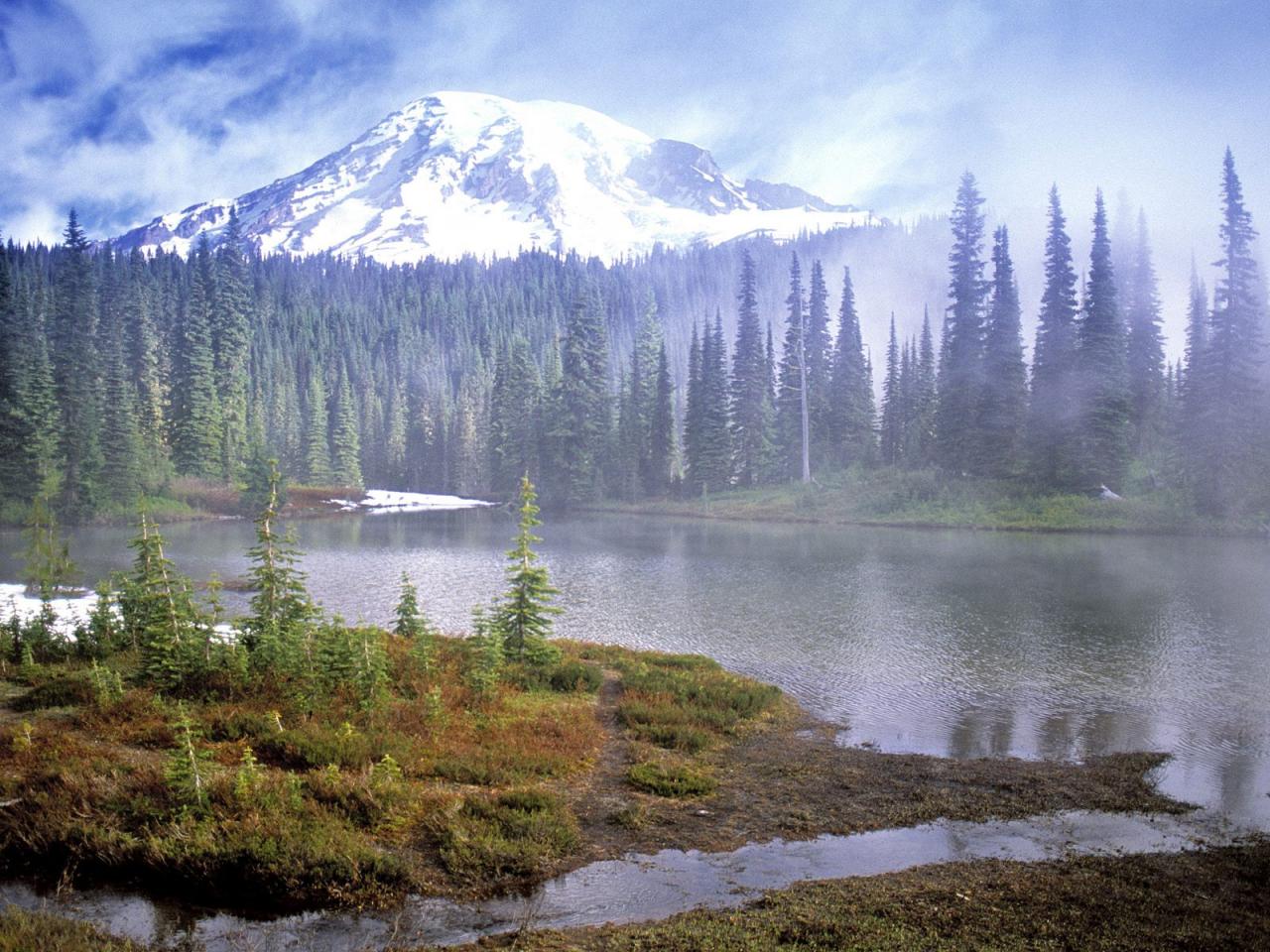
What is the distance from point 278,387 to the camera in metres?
115

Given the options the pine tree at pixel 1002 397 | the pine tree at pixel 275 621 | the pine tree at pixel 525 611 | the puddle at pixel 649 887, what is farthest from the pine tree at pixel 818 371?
the puddle at pixel 649 887

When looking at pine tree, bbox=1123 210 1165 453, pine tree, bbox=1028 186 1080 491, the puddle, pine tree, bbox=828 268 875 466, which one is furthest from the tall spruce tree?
the puddle

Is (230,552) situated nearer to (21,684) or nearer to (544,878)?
(21,684)

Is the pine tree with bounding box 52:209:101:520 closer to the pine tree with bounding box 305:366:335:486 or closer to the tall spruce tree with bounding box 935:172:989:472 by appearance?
the pine tree with bounding box 305:366:335:486

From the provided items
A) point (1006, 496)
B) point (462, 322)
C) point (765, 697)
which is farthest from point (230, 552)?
point (462, 322)

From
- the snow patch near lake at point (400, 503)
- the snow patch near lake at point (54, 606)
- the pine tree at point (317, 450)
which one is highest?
the pine tree at point (317, 450)

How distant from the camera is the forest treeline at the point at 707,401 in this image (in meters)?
59.1

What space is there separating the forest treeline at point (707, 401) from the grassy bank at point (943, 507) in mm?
1832

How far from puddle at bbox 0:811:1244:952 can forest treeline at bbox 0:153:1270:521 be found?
173ft

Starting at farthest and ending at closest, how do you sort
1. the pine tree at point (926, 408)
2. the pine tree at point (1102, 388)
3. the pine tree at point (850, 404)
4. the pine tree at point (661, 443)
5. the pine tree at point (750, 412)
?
the pine tree at point (661, 443)
the pine tree at point (750, 412)
the pine tree at point (850, 404)
the pine tree at point (926, 408)
the pine tree at point (1102, 388)

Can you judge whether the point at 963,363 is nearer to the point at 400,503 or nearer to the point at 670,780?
the point at 400,503

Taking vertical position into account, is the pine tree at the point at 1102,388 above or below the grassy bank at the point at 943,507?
above

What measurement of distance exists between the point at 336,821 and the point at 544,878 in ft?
8.17

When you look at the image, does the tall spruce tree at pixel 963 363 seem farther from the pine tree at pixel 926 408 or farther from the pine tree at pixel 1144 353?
the pine tree at pixel 1144 353
